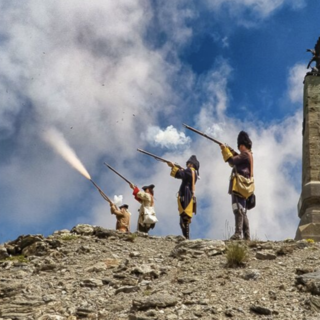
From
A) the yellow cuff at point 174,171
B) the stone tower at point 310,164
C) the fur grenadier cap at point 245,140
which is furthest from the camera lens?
the yellow cuff at point 174,171

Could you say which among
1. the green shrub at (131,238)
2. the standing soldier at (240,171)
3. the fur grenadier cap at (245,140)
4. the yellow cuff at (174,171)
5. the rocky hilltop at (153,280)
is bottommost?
the rocky hilltop at (153,280)

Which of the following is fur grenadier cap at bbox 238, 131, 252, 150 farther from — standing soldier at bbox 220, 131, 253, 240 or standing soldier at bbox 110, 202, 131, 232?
standing soldier at bbox 110, 202, 131, 232

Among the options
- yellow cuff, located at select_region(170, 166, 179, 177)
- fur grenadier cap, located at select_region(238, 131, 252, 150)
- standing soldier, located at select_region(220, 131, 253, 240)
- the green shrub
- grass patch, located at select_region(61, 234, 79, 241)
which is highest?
yellow cuff, located at select_region(170, 166, 179, 177)

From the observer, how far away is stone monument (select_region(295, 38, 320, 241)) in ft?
43.1

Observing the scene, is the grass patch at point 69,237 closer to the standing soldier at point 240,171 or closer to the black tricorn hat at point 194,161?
the standing soldier at point 240,171

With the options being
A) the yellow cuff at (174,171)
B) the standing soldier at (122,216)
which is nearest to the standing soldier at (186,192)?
the yellow cuff at (174,171)

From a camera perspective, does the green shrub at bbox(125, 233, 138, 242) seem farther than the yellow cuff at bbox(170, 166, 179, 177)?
No

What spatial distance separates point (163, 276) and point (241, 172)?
4155 millimetres

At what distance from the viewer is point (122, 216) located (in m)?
15.2

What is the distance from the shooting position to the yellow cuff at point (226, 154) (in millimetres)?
A: 11953

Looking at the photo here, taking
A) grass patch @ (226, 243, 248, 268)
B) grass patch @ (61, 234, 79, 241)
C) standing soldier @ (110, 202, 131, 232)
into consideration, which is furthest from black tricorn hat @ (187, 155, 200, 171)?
grass patch @ (226, 243, 248, 268)

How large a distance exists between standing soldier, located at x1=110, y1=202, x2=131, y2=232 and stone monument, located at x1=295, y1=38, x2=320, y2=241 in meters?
4.86

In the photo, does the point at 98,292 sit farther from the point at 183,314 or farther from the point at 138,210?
the point at 138,210

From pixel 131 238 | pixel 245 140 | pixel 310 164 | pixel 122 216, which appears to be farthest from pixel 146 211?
pixel 310 164
